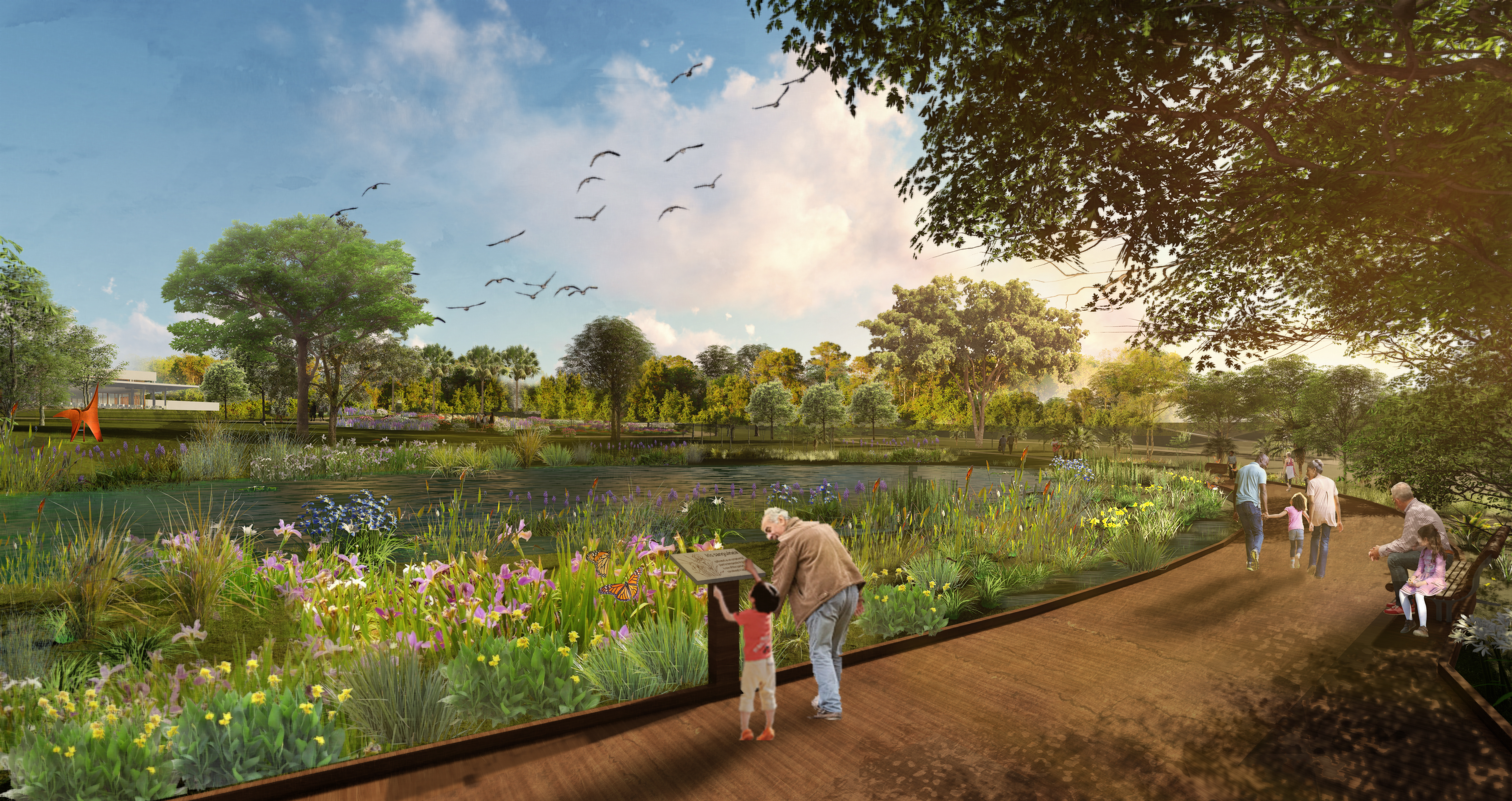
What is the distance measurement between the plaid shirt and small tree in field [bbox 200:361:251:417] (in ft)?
210

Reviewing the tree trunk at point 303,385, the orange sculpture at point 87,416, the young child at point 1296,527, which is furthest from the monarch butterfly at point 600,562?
the tree trunk at point 303,385

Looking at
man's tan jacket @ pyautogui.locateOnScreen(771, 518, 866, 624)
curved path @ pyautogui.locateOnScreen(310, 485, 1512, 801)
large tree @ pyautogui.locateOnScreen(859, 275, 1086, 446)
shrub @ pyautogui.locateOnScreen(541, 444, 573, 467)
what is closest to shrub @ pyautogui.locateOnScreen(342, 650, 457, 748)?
curved path @ pyautogui.locateOnScreen(310, 485, 1512, 801)

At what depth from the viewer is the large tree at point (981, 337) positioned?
43.1 metres

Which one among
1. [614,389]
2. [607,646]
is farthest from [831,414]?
[607,646]

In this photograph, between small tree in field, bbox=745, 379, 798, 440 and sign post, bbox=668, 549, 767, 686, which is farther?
small tree in field, bbox=745, 379, 798, 440

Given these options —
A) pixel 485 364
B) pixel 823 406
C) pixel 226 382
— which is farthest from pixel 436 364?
pixel 823 406

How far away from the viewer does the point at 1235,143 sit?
28.2ft

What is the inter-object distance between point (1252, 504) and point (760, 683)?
804cm

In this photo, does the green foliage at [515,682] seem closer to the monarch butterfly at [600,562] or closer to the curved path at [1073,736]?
the curved path at [1073,736]

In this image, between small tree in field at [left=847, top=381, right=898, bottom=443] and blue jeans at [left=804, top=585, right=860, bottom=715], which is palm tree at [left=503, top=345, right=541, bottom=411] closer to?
small tree in field at [left=847, top=381, right=898, bottom=443]

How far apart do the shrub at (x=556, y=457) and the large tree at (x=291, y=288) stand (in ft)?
44.1

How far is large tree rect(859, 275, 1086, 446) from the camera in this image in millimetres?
43062

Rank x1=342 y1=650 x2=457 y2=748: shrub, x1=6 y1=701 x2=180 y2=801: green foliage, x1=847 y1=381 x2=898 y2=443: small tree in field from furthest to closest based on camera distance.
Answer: x1=847 y1=381 x2=898 y2=443: small tree in field, x1=342 y1=650 x2=457 y2=748: shrub, x1=6 y1=701 x2=180 y2=801: green foliage

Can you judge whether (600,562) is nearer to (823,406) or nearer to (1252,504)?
(1252,504)
